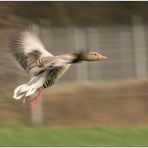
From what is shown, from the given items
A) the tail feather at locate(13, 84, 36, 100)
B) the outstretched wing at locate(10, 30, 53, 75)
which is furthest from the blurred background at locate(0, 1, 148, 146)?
the tail feather at locate(13, 84, 36, 100)

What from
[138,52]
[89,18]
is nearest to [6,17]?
[89,18]

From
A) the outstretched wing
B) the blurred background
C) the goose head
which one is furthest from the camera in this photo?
the blurred background

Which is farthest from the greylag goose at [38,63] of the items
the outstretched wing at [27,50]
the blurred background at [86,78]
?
the blurred background at [86,78]

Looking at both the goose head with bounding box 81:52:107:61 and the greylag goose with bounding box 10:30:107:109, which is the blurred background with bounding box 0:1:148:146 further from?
the goose head with bounding box 81:52:107:61

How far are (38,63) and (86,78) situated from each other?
1.75 metres

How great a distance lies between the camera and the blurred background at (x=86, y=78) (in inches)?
110

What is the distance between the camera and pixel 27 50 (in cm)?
206

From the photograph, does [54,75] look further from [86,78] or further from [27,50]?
[86,78]

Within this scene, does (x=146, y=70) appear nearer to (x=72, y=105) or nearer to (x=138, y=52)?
(x=138, y=52)

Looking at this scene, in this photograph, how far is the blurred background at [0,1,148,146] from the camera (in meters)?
2.81

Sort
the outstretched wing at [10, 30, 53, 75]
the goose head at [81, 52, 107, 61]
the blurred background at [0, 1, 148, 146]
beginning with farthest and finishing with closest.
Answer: the blurred background at [0, 1, 148, 146], the outstretched wing at [10, 30, 53, 75], the goose head at [81, 52, 107, 61]

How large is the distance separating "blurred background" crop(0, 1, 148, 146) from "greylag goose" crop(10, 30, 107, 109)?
0.39 meters

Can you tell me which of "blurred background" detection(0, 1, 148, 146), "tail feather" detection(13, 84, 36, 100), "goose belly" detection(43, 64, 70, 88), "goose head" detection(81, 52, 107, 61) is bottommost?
"tail feather" detection(13, 84, 36, 100)

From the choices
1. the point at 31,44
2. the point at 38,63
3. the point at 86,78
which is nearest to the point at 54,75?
the point at 38,63
